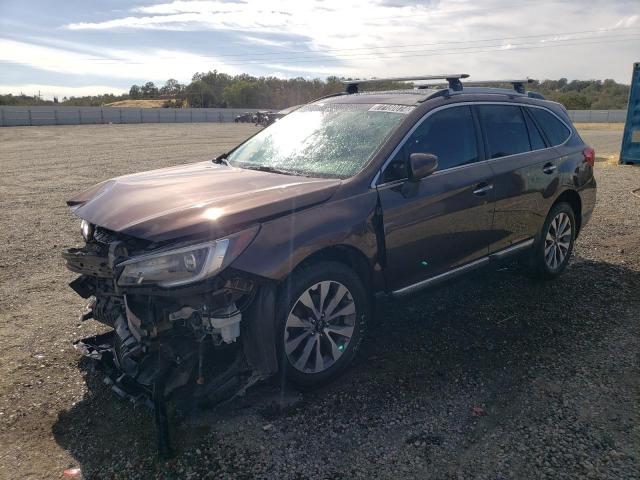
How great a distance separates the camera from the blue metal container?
15820 mm

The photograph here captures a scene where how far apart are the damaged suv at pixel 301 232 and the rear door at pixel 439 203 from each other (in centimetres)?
1

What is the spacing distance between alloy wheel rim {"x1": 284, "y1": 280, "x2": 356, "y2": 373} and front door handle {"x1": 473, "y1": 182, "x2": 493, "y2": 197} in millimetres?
1553

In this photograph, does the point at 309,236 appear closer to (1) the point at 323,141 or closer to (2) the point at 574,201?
(1) the point at 323,141

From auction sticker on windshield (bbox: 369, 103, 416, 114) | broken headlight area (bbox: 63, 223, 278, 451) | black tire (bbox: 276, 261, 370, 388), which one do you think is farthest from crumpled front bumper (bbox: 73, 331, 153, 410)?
auction sticker on windshield (bbox: 369, 103, 416, 114)

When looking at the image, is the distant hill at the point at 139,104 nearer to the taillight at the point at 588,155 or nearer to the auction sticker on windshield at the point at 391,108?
the taillight at the point at 588,155

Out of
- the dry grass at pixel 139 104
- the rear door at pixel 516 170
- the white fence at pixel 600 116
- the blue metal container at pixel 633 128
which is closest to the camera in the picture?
the rear door at pixel 516 170

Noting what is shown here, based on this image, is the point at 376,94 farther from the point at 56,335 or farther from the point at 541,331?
the point at 56,335

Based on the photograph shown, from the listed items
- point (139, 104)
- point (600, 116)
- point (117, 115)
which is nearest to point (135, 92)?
point (139, 104)

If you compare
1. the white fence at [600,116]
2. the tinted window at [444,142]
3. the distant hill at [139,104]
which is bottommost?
the tinted window at [444,142]

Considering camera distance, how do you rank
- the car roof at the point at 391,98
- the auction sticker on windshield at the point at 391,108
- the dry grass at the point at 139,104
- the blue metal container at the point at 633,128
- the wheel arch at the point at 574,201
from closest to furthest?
1. the auction sticker on windshield at the point at 391,108
2. the car roof at the point at 391,98
3. the wheel arch at the point at 574,201
4. the blue metal container at the point at 633,128
5. the dry grass at the point at 139,104

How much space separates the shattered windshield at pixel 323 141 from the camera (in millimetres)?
3990

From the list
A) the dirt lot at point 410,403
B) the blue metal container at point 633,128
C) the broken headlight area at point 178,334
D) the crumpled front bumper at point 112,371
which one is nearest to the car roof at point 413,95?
the dirt lot at point 410,403

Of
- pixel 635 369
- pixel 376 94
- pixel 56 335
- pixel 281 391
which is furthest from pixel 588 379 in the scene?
pixel 56 335

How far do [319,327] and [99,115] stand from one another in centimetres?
4557
